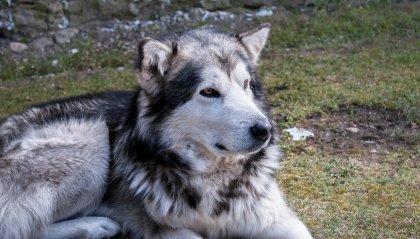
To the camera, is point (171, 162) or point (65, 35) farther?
point (65, 35)

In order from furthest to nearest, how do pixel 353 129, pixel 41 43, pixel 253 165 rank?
1. pixel 41 43
2. pixel 353 129
3. pixel 253 165

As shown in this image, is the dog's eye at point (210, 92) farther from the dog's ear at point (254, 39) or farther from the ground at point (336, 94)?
the ground at point (336, 94)

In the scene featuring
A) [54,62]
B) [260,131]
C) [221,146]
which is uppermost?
[260,131]

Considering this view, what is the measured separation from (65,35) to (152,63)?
6.97 m

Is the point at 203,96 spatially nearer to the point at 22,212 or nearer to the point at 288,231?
the point at 288,231

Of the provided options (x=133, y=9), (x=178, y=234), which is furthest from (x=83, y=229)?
(x=133, y=9)

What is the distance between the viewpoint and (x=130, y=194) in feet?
16.9

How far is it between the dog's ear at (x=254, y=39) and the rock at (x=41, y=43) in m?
6.59

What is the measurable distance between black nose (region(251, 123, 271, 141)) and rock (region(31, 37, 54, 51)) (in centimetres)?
737

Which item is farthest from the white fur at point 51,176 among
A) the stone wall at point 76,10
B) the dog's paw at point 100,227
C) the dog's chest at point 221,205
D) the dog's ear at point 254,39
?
the stone wall at point 76,10

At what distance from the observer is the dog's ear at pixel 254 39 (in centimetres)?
523

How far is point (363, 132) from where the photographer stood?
7.51 m

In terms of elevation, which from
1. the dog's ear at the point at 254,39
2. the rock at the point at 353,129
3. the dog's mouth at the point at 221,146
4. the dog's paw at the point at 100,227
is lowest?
the rock at the point at 353,129

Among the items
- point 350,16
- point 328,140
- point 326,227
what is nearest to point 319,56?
point 350,16
